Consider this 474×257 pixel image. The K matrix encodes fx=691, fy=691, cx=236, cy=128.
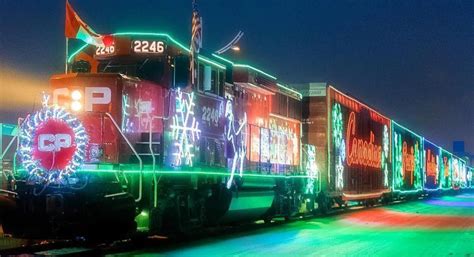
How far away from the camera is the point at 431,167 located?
49.9 meters

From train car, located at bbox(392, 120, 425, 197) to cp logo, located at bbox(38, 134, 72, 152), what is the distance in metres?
25.7

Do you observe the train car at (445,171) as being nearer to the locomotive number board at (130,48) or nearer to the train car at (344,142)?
the train car at (344,142)

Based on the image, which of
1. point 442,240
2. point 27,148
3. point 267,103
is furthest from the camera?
point 267,103

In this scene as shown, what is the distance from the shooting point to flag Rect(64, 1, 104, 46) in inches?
534

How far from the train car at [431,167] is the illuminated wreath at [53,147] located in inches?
1497

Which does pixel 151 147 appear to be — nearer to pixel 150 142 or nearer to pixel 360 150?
pixel 150 142

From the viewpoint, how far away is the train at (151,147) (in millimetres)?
12047

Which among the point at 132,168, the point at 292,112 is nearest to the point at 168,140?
the point at 132,168

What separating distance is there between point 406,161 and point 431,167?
11.4 metres

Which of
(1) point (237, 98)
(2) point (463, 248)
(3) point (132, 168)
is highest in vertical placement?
(1) point (237, 98)

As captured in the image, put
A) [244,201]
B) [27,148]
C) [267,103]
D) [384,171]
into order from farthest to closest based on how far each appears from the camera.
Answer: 1. [384,171]
2. [267,103]
3. [244,201]
4. [27,148]

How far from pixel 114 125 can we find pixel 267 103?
25.6 feet

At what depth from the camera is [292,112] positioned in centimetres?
2239

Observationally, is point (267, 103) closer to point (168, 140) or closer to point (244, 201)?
point (244, 201)
